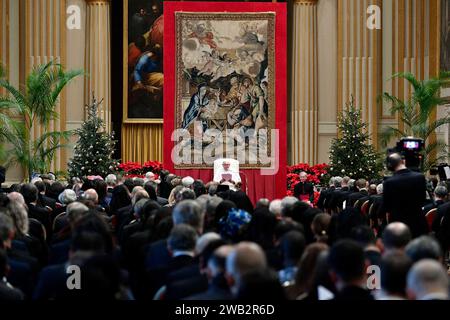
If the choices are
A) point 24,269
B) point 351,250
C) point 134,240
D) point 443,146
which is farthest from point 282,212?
point 443,146

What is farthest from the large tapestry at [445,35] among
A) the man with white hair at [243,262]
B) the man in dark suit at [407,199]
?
the man with white hair at [243,262]

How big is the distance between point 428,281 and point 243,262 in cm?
100

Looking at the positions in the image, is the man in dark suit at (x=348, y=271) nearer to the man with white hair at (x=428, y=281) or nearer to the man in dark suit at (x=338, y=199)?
the man with white hair at (x=428, y=281)

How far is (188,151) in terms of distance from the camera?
23766 millimetres

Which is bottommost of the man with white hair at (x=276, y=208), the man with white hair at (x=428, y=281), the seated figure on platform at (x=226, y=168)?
the man with white hair at (x=428, y=281)

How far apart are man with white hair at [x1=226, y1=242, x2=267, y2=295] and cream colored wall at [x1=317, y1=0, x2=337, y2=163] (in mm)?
22806

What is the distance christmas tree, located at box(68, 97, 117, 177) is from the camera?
24.2 m

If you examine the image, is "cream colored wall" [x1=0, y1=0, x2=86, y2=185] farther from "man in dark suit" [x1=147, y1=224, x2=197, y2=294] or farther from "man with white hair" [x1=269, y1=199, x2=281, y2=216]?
"man in dark suit" [x1=147, y1=224, x2=197, y2=294]

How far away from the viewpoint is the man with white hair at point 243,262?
5562mm

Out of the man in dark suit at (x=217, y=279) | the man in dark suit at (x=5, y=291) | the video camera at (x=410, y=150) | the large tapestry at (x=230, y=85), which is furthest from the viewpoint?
the large tapestry at (x=230, y=85)

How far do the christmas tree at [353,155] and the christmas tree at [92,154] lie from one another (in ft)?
17.7

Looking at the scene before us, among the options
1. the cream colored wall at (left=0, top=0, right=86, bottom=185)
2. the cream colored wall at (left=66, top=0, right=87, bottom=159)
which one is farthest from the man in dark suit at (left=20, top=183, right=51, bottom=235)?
the cream colored wall at (left=66, top=0, right=87, bottom=159)

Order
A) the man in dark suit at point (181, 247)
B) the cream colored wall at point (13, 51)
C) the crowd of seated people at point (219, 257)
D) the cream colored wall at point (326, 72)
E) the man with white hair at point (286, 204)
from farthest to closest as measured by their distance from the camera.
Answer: the cream colored wall at point (326, 72), the cream colored wall at point (13, 51), the man with white hair at point (286, 204), the man in dark suit at point (181, 247), the crowd of seated people at point (219, 257)
